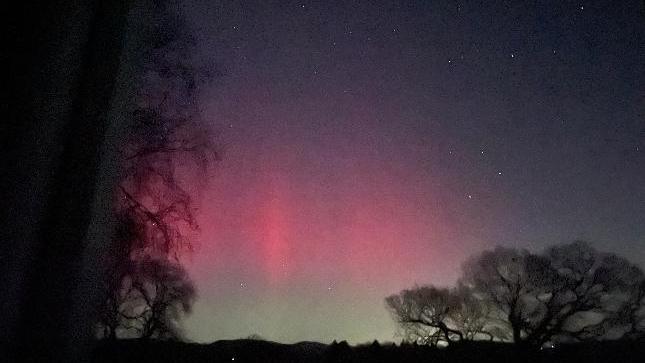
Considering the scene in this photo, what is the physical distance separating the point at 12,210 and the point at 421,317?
71.7 ft

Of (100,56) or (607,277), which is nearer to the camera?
(100,56)

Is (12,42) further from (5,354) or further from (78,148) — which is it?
(5,354)

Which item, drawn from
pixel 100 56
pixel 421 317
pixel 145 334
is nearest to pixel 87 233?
pixel 100 56

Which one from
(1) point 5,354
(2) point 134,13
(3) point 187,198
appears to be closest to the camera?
(1) point 5,354

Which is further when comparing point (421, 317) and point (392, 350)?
point (421, 317)

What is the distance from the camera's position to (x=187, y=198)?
6539 millimetres

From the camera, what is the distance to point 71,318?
0.74 meters

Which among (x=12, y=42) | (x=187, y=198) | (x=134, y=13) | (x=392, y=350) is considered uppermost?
(x=187, y=198)

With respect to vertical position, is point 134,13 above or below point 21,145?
above

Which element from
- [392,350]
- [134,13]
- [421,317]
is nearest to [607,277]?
[421,317]

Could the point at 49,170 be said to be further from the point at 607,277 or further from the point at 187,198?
the point at 607,277

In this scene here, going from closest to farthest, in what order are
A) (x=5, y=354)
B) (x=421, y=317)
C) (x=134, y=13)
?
(x=5, y=354) → (x=134, y=13) → (x=421, y=317)

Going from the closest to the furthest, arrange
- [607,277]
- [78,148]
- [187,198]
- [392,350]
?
[78,148] → [187,198] → [392,350] → [607,277]

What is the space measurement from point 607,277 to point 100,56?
20469 millimetres
